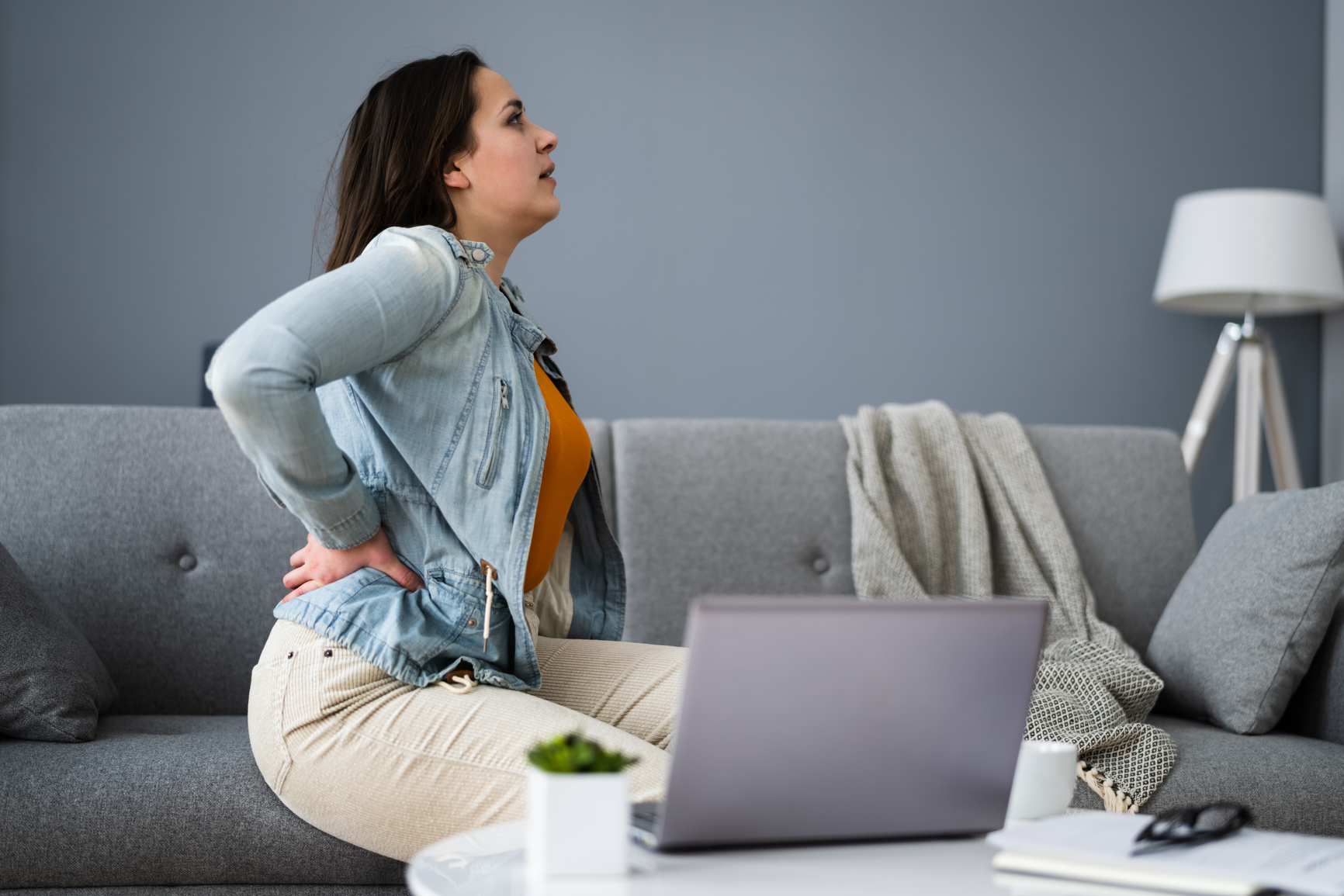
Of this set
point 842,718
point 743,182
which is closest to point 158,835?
point 842,718

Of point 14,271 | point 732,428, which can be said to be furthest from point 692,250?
point 14,271

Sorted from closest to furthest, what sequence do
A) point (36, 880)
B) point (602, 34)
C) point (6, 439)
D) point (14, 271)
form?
point (36, 880)
point (6, 439)
point (14, 271)
point (602, 34)

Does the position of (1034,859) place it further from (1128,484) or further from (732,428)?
(1128,484)

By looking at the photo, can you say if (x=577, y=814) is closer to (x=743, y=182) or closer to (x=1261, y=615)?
(x=1261, y=615)

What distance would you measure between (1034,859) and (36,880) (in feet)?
3.50

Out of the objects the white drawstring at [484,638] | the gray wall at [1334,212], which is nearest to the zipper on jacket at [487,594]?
the white drawstring at [484,638]

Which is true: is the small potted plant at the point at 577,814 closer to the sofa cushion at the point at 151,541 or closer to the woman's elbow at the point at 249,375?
the woman's elbow at the point at 249,375

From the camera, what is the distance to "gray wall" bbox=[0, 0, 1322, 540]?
2.76 m

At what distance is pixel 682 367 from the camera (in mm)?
3043

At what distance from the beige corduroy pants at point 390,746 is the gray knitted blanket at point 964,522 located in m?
0.90

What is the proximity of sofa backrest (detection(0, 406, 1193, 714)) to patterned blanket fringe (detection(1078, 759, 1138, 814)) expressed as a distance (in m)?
0.53

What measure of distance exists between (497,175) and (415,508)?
449 mm

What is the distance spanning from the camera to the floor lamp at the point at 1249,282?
9.27ft

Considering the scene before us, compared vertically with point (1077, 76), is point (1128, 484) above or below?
below
